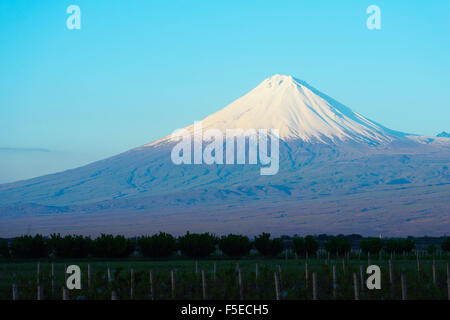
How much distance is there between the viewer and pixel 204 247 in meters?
49.7

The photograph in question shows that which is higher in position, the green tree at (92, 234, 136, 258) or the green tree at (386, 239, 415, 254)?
the green tree at (92, 234, 136, 258)

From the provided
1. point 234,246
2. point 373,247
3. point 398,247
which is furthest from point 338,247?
point 234,246

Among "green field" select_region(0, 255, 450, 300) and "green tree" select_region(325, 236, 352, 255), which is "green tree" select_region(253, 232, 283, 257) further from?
"green field" select_region(0, 255, 450, 300)

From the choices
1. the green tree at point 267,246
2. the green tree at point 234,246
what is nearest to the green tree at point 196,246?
the green tree at point 234,246

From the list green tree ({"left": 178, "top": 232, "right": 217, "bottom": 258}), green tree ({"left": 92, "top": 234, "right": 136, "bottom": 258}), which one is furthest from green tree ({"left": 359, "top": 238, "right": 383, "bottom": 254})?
green tree ({"left": 92, "top": 234, "right": 136, "bottom": 258})

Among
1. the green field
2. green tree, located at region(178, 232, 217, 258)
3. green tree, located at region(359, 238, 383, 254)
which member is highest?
green tree, located at region(178, 232, 217, 258)

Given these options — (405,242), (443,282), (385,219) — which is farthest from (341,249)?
(385,219)

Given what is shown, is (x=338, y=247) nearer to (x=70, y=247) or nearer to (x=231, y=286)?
(x=70, y=247)

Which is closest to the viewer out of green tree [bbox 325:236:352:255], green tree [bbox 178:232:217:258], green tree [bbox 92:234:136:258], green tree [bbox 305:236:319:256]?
green tree [bbox 92:234:136:258]

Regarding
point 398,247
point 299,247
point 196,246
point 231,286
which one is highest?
point 196,246

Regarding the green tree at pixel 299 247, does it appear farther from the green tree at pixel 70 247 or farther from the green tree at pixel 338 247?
the green tree at pixel 70 247

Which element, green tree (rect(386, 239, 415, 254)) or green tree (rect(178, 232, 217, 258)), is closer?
green tree (rect(178, 232, 217, 258))
